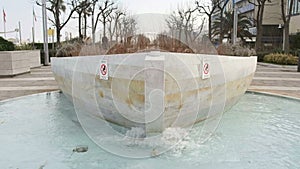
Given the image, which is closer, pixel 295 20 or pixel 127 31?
pixel 127 31

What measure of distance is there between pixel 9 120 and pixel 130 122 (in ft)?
7.68

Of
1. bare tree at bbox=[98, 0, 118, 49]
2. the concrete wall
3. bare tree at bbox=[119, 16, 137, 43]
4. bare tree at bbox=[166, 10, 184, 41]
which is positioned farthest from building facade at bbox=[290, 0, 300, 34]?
the concrete wall

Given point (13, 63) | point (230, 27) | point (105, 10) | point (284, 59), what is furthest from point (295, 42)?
point (13, 63)

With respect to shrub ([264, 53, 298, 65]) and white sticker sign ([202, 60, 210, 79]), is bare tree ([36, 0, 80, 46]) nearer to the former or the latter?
shrub ([264, 53, 298, 65])

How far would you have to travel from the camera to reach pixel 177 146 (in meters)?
3.76

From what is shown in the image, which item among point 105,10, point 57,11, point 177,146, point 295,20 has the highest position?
point 105,10

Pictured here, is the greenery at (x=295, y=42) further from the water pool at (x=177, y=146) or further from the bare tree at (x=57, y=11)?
the water pool at (x=177, y=146)

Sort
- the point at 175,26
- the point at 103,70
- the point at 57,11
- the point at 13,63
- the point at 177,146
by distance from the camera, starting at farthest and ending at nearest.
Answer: the point at 57,11
the point at 175,26
the point at 13,63
the point at 103,70
the point at 177,146

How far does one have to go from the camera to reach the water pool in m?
3.27

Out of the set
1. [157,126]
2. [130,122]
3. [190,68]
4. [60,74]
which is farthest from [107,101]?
[60,74]

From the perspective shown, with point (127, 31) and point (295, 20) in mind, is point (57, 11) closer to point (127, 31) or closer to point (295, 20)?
point (127, 31)

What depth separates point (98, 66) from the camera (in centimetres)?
436

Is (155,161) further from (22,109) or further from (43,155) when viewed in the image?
(22,109)

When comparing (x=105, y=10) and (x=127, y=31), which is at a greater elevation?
(x=105, y=10)
